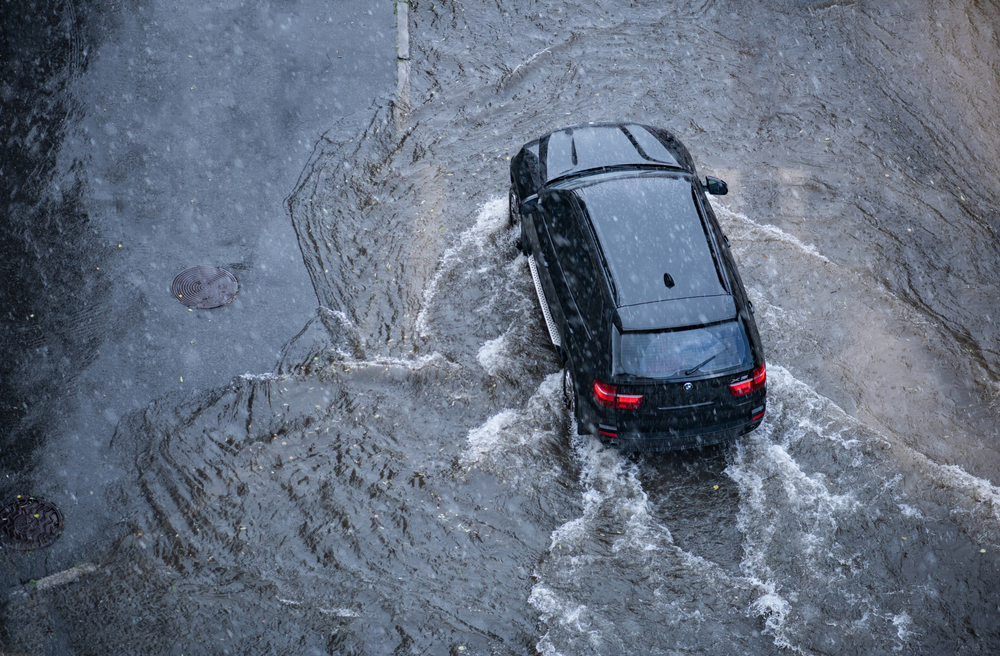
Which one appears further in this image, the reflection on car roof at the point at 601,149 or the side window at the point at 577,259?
the reflection on car roof at the point at 601,149

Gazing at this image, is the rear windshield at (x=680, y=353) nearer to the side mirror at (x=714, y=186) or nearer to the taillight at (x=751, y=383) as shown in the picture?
the taillight at (x=751, y=383)

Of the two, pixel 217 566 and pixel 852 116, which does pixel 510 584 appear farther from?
pixel 852 116

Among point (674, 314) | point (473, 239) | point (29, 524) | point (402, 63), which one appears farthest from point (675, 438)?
point (402, 63)

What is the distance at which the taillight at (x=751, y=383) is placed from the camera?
22.9ft

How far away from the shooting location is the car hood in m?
6.95

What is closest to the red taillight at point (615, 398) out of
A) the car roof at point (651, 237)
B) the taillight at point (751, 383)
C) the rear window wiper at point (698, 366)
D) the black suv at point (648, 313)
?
the black suv at point (648, 313)

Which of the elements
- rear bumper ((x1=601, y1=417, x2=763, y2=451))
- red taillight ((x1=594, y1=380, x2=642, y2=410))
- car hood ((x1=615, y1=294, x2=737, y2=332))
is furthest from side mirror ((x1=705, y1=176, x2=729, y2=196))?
red taillight ((x1=594, y1=380, x2=642, y2=410))

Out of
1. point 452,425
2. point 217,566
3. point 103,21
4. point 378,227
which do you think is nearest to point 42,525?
point 217,566

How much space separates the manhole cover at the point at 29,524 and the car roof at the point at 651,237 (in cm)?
569

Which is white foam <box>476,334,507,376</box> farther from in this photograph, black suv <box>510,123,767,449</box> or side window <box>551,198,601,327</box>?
side window <box>551,198,601,327</box>

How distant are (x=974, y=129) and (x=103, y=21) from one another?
44.5 feet

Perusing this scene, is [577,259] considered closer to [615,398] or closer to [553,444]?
[615,398]

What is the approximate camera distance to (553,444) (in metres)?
7.71

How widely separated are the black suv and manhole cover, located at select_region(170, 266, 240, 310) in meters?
3.76
